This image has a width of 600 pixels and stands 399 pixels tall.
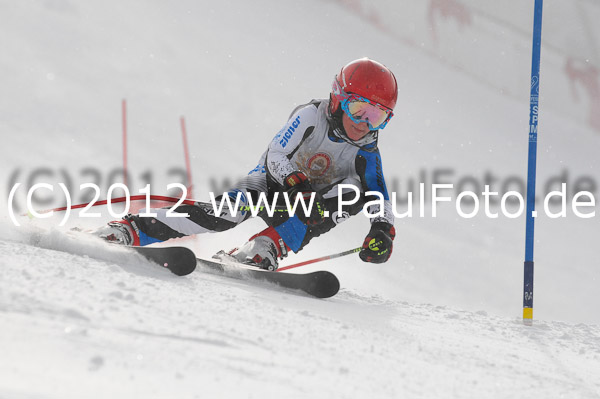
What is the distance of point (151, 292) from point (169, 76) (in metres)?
7.75

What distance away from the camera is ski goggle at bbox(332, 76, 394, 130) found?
369 cm

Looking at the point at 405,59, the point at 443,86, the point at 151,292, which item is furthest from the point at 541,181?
the point at 151,292

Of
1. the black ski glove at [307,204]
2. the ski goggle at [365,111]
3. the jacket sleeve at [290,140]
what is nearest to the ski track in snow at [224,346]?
the black ski glove at [307,204]

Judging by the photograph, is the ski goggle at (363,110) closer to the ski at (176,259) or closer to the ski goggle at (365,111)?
the ski goggle at (365,111)

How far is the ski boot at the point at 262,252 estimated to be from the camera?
372 cm

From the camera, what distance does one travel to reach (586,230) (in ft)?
24.2

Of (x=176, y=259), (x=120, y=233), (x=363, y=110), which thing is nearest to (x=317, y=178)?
(x=363, y=110)

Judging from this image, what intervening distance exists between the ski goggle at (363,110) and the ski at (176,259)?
142 cm

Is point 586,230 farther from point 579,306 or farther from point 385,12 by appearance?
point 385,12

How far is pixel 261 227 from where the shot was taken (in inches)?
245

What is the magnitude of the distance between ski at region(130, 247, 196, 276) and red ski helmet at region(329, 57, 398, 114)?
1471 millimetres

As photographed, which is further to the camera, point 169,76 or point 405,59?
point 405,59

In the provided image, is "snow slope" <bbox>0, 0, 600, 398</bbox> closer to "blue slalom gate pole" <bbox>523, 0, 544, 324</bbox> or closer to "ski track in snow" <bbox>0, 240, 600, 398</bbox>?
"ski track in snow" <bbox>0, 240, 600, 398</bbox>

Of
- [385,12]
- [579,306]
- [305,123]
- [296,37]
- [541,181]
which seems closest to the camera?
[305,123]
